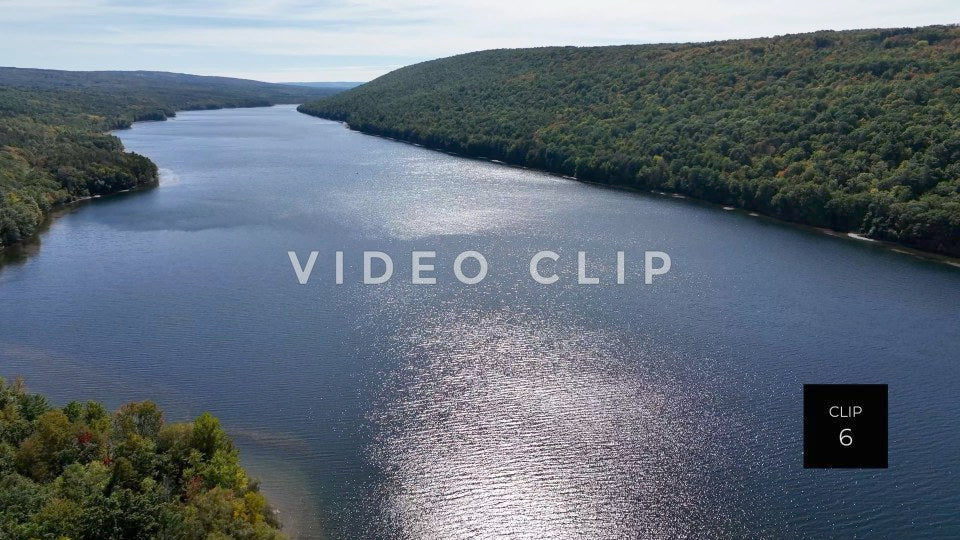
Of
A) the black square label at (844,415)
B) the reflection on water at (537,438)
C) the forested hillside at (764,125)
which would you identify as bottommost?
the reflection on water at (537,438)

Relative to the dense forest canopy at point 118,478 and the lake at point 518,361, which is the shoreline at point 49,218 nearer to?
the lake at point 518,361

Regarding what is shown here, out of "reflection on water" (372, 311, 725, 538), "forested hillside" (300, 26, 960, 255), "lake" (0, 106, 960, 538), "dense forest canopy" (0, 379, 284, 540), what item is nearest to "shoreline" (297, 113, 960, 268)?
"forested hillside" (300, 26, 960, 255)

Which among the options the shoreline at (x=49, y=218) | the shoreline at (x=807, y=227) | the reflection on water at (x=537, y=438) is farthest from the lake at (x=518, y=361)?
the shoreline at (x=49, y=218)

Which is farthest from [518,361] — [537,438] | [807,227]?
[807,227]

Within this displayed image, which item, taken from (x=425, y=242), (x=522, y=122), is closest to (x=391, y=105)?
(x=522, y=122)

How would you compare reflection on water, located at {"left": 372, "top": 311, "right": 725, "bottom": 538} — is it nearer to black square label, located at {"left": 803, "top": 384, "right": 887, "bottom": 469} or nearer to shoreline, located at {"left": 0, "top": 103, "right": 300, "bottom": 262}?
black square label, located at {"left": 803, "top": 384, "right": 887, "bottom": 469}

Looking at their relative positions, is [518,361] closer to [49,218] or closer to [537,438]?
[537,438]
